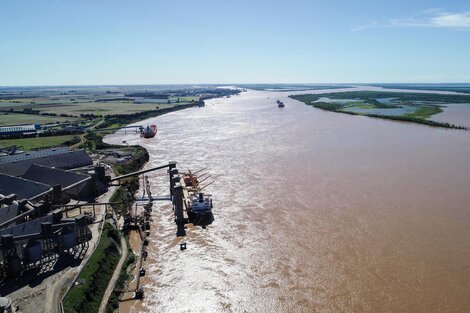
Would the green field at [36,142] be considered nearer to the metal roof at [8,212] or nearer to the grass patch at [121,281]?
the metal roof at [8,212]

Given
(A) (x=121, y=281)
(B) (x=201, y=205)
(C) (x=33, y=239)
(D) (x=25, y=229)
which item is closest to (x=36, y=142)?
(B) (x=201, y=205)

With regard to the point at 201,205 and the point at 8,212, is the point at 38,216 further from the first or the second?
the point at 201,205

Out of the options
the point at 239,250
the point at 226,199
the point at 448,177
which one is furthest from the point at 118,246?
the point at 448,177

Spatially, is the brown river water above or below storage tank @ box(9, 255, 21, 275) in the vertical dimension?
below

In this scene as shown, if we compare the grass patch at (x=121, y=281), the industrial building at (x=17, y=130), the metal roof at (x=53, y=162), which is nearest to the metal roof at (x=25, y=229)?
the grass patch at (x=121, y=281)

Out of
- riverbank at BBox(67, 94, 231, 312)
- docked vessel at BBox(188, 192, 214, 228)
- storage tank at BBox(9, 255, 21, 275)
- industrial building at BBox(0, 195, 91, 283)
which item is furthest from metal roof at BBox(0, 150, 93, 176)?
storage tank at BBox(9, 255, 21, 275)

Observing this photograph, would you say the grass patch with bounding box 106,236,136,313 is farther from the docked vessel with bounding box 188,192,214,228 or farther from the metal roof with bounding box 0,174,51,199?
the metal roof with bounding box 0,174,51,199
